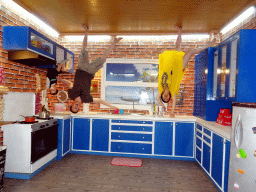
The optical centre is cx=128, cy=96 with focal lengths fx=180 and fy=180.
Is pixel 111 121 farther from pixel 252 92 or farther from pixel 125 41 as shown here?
pixel 252 92

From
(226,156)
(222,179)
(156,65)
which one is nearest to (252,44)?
(226,156)

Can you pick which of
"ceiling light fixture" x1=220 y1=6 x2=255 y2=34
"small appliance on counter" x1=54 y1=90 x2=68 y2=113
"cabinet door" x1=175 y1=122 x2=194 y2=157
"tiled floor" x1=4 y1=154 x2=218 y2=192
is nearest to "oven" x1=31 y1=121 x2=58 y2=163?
"tiled floor" x1=4 y1=154 x2=218 y2=192

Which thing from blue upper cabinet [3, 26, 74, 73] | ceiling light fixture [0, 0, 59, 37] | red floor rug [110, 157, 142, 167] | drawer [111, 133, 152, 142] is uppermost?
ceiling light fixture [0, 0, 59, 37]

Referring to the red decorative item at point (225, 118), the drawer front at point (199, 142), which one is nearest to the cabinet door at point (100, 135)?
the drawer front at point (199, 142)

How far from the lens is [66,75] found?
190 inches

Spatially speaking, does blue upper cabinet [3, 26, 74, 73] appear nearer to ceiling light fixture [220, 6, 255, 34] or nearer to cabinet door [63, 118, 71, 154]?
cabinet door [63, 118, 71, 154]

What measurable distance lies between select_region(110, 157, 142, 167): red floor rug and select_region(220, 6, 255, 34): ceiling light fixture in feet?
11.4

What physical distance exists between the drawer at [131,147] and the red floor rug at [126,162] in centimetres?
19

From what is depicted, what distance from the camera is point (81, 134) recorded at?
407 centimetres

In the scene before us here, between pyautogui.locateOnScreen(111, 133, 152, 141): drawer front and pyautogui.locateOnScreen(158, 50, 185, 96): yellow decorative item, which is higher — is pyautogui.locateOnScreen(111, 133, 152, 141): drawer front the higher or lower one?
the lower one

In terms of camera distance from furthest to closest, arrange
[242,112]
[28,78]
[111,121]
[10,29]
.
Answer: [111,121] < [28,78] < [10,29] < [242,112]

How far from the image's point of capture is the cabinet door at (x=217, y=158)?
8.24 feet

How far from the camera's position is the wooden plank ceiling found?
3.08 metres

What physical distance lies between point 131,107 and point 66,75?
76.2 inches
